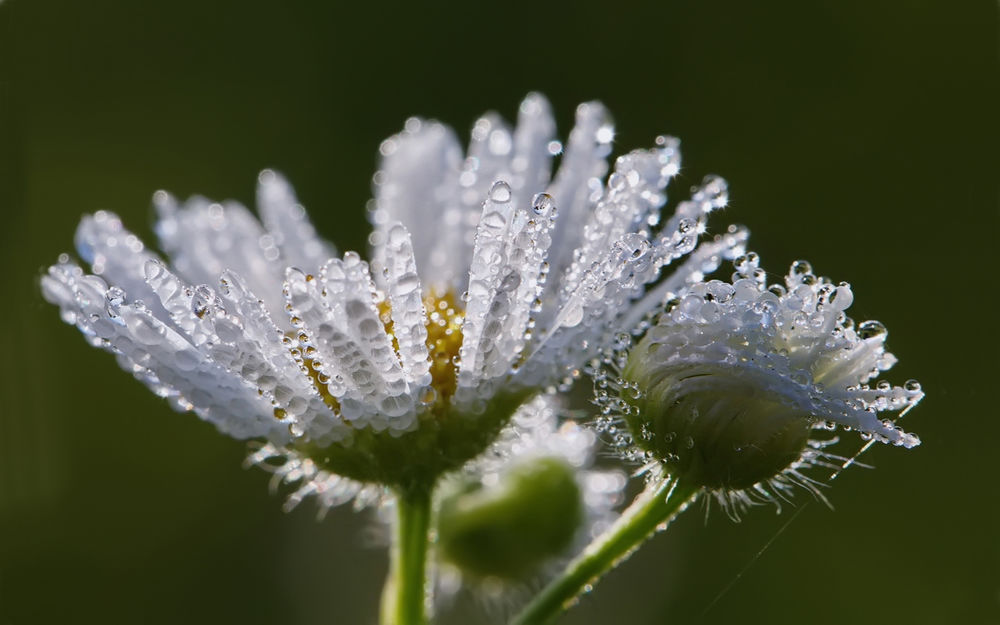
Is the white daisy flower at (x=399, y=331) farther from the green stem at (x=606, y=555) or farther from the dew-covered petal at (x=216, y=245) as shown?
the dew-covered petal at (x=216, y=245)

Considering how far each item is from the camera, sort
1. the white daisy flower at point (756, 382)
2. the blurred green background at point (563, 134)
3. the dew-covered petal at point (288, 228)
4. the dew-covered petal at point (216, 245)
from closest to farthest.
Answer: the white daisy flower at point (756, 382) → the dew-covered petal at point (216, 245) → the dew-covered petal at point (288, 228) → the blurred green background at point (563, 134)

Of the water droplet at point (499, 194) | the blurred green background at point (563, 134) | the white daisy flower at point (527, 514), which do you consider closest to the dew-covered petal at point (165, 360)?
the water droplet at point (499, 194)

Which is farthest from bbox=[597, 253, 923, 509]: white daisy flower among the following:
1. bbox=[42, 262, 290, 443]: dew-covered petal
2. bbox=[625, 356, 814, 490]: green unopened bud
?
bbox=[42, 262, 290, 443]: dew-covered petal

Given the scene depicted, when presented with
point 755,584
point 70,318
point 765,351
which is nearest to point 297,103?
point 755,584

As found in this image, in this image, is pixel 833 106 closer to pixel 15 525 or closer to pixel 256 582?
pixel 256 582

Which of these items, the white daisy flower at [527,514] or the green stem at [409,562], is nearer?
the green stem at [409,562]

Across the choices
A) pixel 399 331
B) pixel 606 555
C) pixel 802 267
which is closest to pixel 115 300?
pixel 399 331
